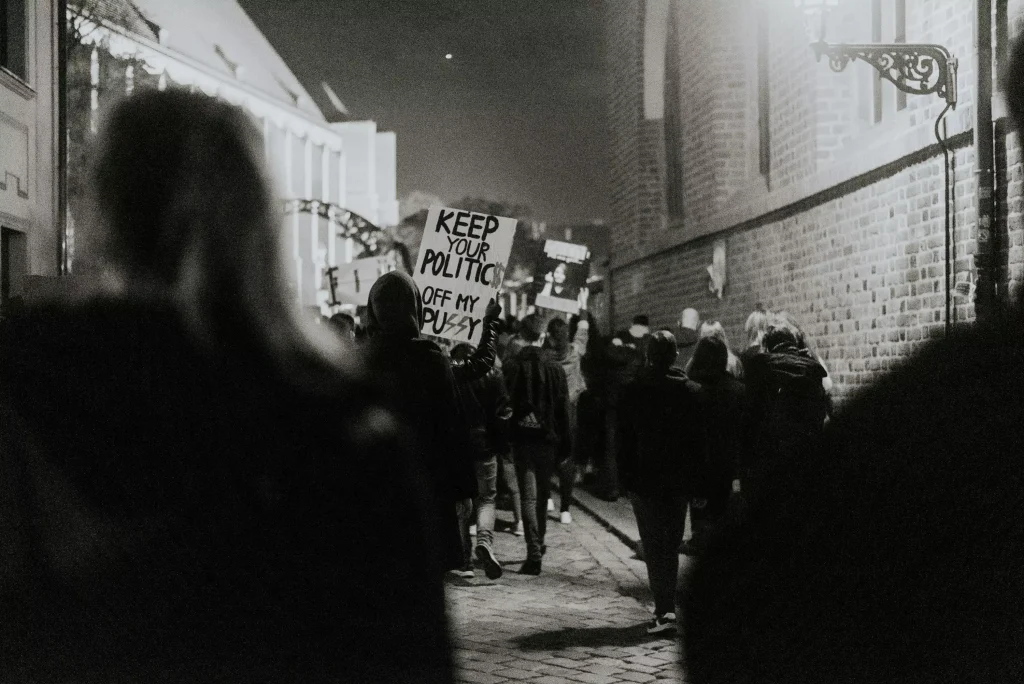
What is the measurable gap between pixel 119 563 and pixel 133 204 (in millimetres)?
472

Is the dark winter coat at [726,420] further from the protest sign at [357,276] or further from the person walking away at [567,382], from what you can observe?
the protest sign at [357,276]

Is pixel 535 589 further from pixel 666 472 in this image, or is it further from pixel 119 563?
pixel 119 563

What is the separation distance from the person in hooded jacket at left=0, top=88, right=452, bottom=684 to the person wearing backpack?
726cm

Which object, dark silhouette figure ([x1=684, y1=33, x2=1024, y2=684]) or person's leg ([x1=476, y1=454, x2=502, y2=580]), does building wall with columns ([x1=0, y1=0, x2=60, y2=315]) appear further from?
dark silhouette figure ([x1=684, y1=33, x2=1024, y2=684])

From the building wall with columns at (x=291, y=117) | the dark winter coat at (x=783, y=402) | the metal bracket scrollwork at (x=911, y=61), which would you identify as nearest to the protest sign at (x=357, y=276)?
the dark winter coat at (x=783, y=402)

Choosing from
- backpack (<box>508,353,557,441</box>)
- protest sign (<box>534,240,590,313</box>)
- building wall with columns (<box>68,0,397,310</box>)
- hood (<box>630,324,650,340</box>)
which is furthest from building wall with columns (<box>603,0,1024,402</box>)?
building wall with columns (<box>68,0,397,310</box>)

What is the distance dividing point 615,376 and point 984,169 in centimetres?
570

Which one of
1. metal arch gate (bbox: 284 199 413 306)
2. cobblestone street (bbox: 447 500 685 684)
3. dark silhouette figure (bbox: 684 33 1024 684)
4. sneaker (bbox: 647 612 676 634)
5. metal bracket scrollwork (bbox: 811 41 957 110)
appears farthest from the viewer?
metal arch gate (bbox: 284 199 413 306)

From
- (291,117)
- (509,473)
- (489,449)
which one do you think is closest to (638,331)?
(509,473)

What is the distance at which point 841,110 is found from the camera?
11281 mm

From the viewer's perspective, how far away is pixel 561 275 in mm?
14844

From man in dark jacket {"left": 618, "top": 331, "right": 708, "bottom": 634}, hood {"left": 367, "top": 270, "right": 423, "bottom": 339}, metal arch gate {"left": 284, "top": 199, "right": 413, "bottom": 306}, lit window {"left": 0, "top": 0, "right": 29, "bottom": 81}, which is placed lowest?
man in dark jacket {"left": 618, "top": 331, "right": 708, "bottom": 634}

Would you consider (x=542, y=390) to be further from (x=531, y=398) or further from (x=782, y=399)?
(x=782, y=399)

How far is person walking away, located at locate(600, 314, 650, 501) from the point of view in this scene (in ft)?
40.9
